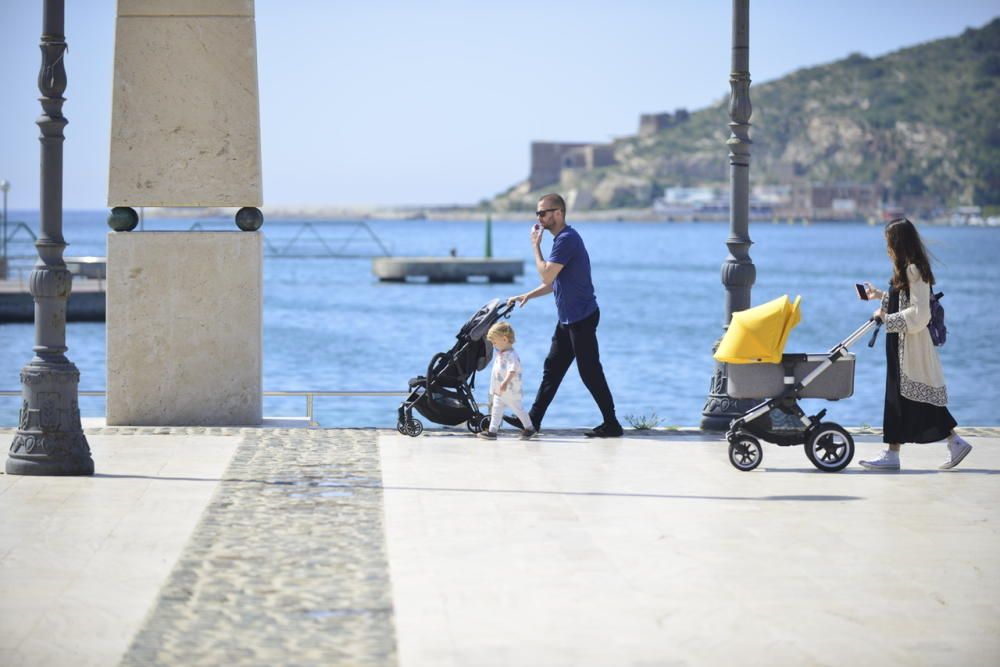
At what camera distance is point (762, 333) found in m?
10.7

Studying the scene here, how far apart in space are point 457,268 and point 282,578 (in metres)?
83.4

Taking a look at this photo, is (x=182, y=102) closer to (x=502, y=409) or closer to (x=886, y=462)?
(x=502, y=409)

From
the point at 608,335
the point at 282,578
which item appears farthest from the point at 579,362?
the point at 608,335

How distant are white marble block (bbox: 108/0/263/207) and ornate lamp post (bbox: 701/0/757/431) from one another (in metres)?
3.81

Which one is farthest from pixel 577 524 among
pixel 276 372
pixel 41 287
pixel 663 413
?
pixel 276 372

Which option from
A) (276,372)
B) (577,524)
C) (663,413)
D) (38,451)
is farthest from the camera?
(276,372)

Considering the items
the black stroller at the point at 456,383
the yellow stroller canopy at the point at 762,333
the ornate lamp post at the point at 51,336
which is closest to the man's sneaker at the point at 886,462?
the yellow stroller canopy at the point at 762,333

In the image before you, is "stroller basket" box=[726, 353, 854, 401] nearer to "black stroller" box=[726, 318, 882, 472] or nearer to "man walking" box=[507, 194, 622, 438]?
"black stroller" box=[726, 318, 882, 472]

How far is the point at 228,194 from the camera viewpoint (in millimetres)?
12984

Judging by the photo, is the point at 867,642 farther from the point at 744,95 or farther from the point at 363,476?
the point at 744,95

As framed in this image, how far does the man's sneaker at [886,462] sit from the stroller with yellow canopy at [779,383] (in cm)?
17

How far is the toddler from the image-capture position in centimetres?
1217

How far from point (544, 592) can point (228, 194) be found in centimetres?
653

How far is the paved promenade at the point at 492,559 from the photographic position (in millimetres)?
6469
